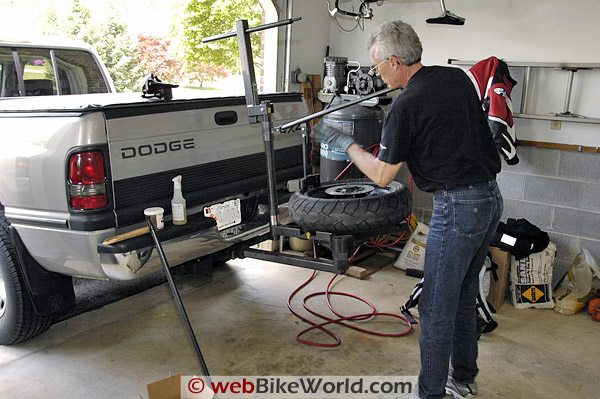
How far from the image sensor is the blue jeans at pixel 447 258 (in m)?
2.31

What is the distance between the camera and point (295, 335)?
3387 mm

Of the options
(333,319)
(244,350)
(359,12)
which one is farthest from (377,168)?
(359,12)

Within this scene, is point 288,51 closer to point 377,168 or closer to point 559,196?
point 559,196

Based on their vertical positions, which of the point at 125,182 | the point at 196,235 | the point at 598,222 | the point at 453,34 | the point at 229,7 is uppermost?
the point at 229,7

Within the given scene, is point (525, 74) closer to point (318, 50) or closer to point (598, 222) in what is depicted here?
point (598, 222)

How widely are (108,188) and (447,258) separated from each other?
63.4 inches

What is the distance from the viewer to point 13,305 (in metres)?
2.97

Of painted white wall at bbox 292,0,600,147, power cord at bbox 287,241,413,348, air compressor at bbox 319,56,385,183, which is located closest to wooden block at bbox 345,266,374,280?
power cord at bbox 287,241,413,348

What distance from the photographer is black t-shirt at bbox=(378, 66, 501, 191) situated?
221 cm

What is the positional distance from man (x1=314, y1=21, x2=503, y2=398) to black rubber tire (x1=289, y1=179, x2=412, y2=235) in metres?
0.35

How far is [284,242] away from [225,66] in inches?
341

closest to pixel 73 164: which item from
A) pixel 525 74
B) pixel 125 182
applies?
pixel 125 182

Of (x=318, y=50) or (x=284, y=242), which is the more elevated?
(x=318, y=50)

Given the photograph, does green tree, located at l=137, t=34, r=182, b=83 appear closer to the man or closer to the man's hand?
the man's hand
